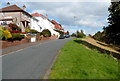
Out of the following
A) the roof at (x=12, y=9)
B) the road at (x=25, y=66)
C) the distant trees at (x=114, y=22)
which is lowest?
the road at (x=25, y=66)

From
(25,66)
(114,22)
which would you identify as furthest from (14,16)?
(25,66)

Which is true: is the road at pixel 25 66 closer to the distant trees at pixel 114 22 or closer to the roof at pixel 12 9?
the distant trees at pixel 114 22

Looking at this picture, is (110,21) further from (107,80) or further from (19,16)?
(19,16)

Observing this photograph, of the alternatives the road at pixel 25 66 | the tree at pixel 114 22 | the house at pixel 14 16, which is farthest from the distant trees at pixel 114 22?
the house at pixel 14 16

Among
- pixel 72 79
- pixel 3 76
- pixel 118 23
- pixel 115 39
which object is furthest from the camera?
pixel 115 39

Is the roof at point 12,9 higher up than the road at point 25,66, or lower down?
higher up

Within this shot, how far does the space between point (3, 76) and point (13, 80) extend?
1020mm

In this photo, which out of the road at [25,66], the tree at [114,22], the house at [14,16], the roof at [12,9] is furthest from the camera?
the house at [14,16]

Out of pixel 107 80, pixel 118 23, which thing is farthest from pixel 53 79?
pixel 118 23

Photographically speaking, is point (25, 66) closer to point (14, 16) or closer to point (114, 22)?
point (114, 22)

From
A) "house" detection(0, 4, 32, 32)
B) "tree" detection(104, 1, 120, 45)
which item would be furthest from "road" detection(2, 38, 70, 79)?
"house" detection(0, 4, 32, 32)

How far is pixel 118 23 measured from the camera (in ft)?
79.7

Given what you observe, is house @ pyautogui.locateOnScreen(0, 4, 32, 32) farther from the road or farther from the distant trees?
the road

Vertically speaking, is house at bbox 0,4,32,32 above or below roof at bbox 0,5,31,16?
below
